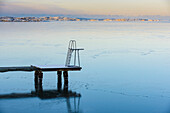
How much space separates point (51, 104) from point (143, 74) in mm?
7489

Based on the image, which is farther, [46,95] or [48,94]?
[48,94]

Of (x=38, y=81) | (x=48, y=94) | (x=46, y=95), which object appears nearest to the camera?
(x=46, y=95)

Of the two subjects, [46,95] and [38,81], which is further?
[38,81]

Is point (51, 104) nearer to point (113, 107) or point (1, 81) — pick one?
point (113, 107)

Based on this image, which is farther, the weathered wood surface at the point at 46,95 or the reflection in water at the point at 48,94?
the weathered wood surface at the point at 46,95

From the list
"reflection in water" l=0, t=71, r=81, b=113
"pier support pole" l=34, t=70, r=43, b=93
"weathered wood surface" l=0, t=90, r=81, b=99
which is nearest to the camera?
"reflection in water" l=0, t=71, r=81, b=113

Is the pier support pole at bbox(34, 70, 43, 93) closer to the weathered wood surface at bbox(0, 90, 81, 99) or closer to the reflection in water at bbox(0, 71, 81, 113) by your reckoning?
the reflection in water at bbox(0, 71, 81, 113)

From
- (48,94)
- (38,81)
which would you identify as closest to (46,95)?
(48,94)

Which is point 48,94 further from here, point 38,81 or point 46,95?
point 38,81

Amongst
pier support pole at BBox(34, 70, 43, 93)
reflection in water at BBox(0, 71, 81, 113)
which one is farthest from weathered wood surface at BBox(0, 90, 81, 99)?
pier support pole at BBox(34, 70, 43, 93)

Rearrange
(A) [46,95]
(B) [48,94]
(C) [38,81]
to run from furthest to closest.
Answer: (C) [38,81] < (B) [48,94] < (A) [46,95]

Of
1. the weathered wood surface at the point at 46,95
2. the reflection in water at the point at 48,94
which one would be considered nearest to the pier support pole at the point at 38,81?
the reflection in water at the point at 48,94

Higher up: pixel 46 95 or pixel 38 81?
pixel 38 81

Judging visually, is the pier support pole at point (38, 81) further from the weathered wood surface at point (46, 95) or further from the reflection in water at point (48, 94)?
the weathered wood surface at point (46, 95)
